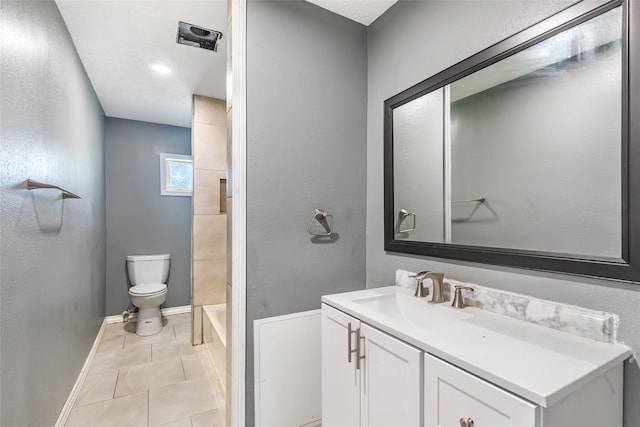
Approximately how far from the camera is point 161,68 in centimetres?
235

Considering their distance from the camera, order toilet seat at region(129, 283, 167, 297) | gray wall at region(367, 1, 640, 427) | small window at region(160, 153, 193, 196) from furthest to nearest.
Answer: small window at region(160, 153, 193, 196)
toilet seat at region(129, 283, 167, 297)
gray wall at region(367, 1, 640, 427)

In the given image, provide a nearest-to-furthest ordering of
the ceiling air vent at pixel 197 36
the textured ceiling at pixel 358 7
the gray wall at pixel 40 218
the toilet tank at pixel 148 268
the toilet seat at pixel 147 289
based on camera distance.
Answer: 1. the gray wall at pixel 40 218
2. the textured ceiling at pixel 358 7
3. the ceiling air vent at pixel 197 36
4. the toilet seat at pixel 147 289
5. the toilet tank at pixel 148 268

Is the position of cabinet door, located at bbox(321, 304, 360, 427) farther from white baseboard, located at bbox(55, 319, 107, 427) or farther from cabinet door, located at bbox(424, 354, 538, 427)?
white baseboard, located at bbox(55, 319, 107, 427)

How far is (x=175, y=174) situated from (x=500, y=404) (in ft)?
13.1

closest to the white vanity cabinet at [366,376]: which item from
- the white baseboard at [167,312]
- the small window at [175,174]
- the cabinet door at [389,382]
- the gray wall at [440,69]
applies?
the cabinet door at [389,382]

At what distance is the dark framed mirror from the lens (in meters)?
0.86

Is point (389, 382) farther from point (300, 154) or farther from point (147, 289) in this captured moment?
point (147, 289)

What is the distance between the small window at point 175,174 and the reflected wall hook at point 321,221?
2.65 metres

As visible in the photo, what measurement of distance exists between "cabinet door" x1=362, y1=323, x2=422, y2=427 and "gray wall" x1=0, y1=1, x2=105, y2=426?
4.27 ft

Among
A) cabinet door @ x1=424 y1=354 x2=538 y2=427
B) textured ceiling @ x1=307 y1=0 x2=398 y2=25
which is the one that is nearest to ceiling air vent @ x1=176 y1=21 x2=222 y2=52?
textured ceiling @ x1=307 y1=0 x2=398 y2=25

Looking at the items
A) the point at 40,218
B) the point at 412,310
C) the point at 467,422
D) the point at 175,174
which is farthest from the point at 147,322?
the point at 467,422

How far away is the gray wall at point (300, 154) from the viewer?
1.48 metres

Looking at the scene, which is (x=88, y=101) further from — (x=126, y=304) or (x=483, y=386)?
(x=483, y=386)

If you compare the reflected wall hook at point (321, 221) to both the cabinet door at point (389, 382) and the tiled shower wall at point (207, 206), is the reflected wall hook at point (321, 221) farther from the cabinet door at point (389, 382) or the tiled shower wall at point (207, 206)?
the tiled shower wall at point (207, 206)
